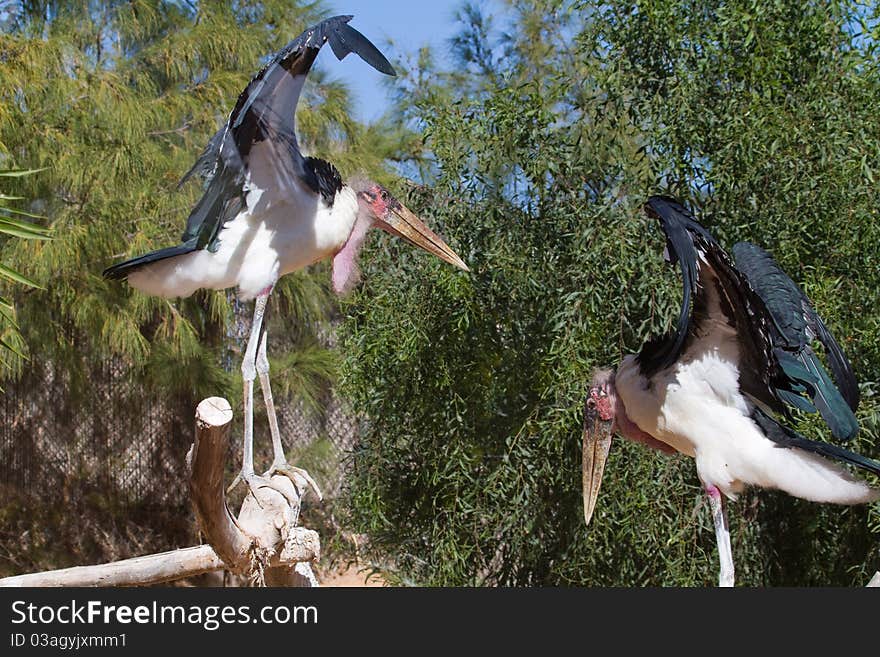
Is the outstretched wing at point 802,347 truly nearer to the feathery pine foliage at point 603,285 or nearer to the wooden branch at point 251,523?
the feathery pine foliage at point 603,285

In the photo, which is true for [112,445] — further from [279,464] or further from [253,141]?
[253,141]

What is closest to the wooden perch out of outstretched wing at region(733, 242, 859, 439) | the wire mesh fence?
outstretched wing at region(733, 242, 859, 439)

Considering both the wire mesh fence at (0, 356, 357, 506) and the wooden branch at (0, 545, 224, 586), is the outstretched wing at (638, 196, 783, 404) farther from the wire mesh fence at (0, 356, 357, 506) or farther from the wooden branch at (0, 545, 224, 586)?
the wire mesh fence at (0, 356, 357, 506)

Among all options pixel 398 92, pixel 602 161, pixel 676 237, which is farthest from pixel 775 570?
pixel 398 92

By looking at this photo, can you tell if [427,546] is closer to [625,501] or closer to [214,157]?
[625,501]

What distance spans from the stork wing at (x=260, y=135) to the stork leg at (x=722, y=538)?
1287mm

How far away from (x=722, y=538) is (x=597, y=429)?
1.71ft

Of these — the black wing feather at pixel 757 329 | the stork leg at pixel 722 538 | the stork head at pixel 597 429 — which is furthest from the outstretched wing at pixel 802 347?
the stork head at pixel 597 429

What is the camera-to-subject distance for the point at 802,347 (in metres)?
2.85

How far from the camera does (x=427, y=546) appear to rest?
14.2ft

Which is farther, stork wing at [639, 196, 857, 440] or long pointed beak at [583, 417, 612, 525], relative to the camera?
long pointed beak at [583, 417, 612, 525]

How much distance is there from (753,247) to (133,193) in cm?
264

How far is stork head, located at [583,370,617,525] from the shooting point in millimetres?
3107

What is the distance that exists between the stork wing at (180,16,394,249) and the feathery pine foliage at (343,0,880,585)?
1.36 metres
